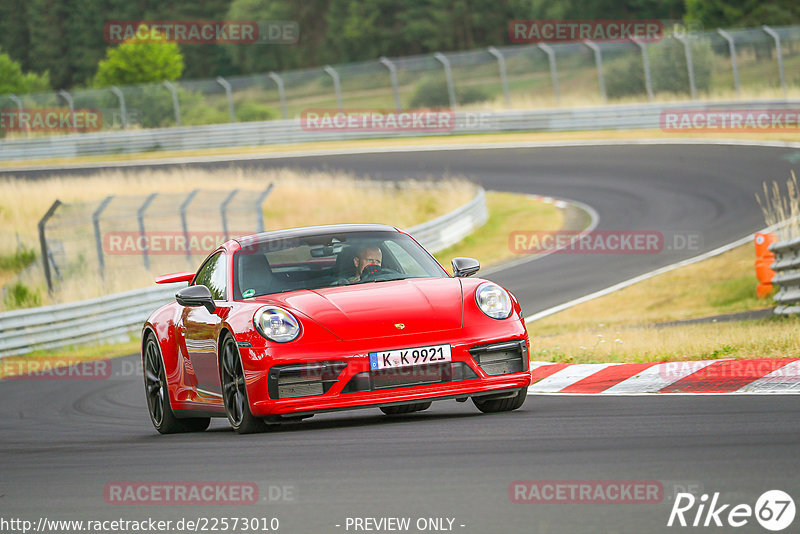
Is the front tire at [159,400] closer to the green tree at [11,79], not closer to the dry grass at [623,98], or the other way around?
the dry grass at [623,98]

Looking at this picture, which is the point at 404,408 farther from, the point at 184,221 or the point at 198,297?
the point at 184,221

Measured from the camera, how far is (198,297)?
8391 millimetres

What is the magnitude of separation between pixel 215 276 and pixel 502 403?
238 cm

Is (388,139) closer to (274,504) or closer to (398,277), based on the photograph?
(398,277)

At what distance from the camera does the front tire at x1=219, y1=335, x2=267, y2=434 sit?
7852 mm

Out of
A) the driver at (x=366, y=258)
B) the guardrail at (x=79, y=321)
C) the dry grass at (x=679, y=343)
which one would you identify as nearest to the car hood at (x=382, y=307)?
the driver at (x=366, y=258)

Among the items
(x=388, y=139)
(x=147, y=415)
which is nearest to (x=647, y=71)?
(x=388, y=139)

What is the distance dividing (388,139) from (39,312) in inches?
→ 1056

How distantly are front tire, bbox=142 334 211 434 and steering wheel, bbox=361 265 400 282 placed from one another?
6.21 feet

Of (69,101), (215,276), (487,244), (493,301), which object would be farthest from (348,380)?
(69,101)

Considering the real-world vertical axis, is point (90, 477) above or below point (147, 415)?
above

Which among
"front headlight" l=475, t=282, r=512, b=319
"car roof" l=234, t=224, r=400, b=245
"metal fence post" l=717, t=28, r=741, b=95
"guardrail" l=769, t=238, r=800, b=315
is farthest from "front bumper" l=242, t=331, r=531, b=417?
"metal fence post" l=717, t=28, r=741, b=95

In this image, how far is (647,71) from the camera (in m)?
38.2

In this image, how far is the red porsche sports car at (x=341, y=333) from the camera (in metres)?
7.53
